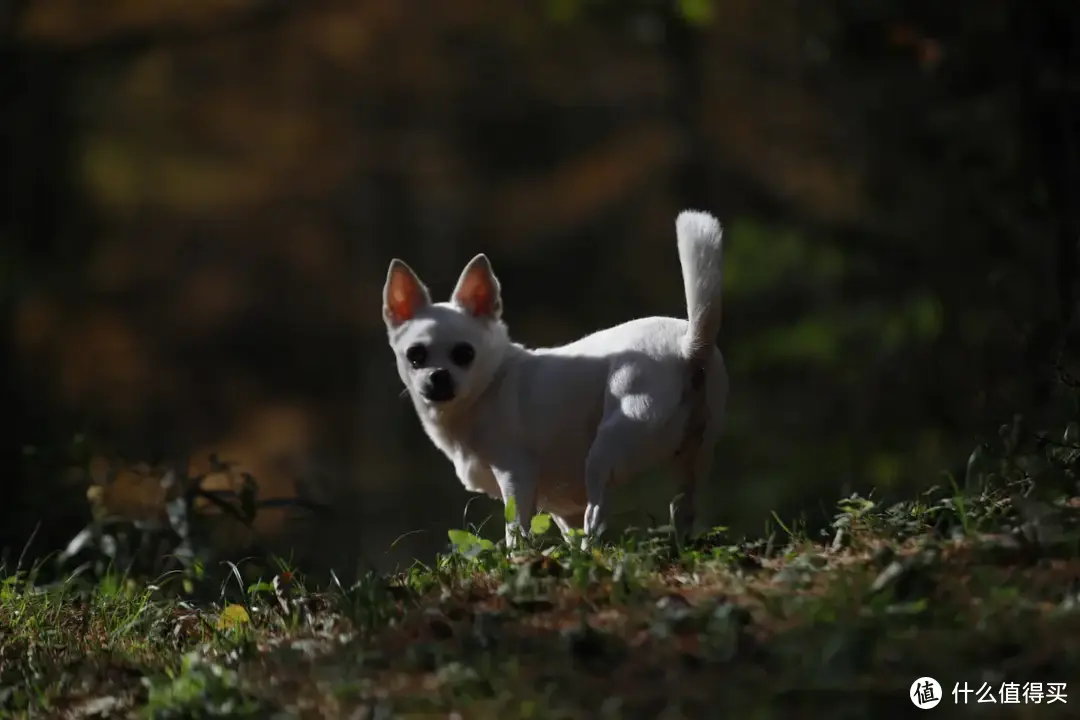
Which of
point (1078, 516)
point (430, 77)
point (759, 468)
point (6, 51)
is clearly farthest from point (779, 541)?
point (430, 77)

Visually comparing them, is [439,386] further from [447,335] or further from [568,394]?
[568,394]

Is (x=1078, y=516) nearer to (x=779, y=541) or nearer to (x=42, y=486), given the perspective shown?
(x=779, y=541)

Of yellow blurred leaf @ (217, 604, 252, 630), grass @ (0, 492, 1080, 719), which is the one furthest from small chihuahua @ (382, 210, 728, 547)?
yellow blurred leaf @ (217, 604, 252, 630)

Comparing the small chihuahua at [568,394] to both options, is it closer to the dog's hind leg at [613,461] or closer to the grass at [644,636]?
the dog's hind leg at [613,461]

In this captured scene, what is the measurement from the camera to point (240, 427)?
58.9 feet

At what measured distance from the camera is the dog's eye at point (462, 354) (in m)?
6.18

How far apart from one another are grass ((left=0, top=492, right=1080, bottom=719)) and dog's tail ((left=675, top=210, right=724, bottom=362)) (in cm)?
84

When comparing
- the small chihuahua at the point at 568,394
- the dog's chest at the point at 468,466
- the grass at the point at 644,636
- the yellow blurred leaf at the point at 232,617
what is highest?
the small chihuahua at the point at 568,394

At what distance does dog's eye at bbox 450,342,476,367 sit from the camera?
6176mm

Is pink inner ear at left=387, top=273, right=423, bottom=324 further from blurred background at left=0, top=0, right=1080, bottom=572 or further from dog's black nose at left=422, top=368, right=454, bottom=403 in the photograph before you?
blurred background at left=0, top=0, right=1080, bottom=572

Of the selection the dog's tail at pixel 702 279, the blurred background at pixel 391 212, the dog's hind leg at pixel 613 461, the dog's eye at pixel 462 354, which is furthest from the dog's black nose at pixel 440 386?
the blurred background at pixel 391 212

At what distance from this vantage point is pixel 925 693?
3453mm

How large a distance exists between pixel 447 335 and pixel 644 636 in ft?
7.98

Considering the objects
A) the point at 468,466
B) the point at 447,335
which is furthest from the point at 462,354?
the point at 468,466
